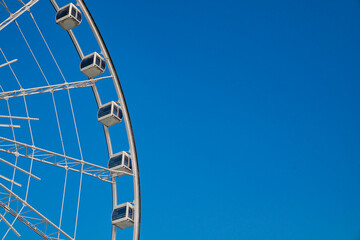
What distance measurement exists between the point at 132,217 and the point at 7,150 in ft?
21.5

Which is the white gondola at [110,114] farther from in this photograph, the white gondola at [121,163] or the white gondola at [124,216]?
the white gondola at [124,216]

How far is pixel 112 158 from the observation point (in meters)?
22.6

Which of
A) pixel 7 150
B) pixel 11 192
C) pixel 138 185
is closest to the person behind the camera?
pixel 11 192

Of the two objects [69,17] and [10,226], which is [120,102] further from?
[10,226]

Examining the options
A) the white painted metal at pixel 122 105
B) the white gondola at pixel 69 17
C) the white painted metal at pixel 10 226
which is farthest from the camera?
the white gondola at pixel 69 17

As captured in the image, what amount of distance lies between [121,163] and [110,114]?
2390 millimetres

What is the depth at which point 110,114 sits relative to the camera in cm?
2247

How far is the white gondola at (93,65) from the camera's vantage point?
75.2 feet

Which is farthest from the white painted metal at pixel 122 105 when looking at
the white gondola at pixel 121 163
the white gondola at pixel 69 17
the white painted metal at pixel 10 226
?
the white painted metal at pixel 10 226

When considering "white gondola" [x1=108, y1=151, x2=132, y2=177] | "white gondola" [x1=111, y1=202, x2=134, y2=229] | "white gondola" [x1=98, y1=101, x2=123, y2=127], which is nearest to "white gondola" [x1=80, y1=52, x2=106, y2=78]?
"white gondola" [x1=98, y1=101, x2=123, y2=127]

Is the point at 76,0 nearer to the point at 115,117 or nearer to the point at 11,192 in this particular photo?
the point at 115,117

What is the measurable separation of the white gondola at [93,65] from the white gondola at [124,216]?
6508 mm

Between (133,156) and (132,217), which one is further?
(133,156)

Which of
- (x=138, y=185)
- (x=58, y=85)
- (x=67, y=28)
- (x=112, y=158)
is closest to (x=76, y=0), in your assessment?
(x=67, y=28)
